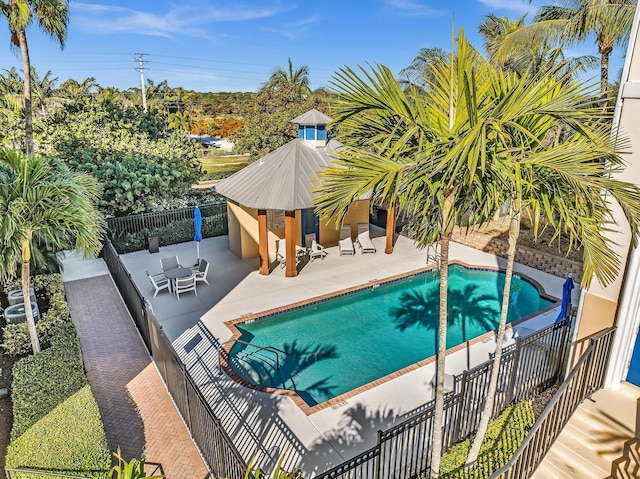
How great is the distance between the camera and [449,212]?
4520mm

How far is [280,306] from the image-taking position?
12062 millimetres

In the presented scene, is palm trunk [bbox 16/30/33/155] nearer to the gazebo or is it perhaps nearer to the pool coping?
the gazebo

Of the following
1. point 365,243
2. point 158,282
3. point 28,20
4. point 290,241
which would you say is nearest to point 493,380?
point 290,241

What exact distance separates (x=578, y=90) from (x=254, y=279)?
1118 cm

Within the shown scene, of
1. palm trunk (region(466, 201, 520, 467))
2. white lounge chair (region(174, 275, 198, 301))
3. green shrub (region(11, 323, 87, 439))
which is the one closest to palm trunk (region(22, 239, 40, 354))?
green shrub (region(11, 323, 87, 439))

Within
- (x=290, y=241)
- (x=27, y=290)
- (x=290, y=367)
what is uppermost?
(x=27, y=290)

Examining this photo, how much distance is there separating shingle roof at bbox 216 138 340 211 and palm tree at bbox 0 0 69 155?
799cm

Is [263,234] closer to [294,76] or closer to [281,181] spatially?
[281,181]

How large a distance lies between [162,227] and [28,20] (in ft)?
28.2

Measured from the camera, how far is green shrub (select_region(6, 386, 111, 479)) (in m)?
5.43

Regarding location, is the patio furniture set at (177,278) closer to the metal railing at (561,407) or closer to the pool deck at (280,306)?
the pool deck at (280,306)

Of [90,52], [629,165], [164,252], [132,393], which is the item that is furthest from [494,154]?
[90,52]

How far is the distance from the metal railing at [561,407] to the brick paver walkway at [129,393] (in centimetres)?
442

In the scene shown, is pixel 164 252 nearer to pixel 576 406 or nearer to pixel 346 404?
pixel 346 404
